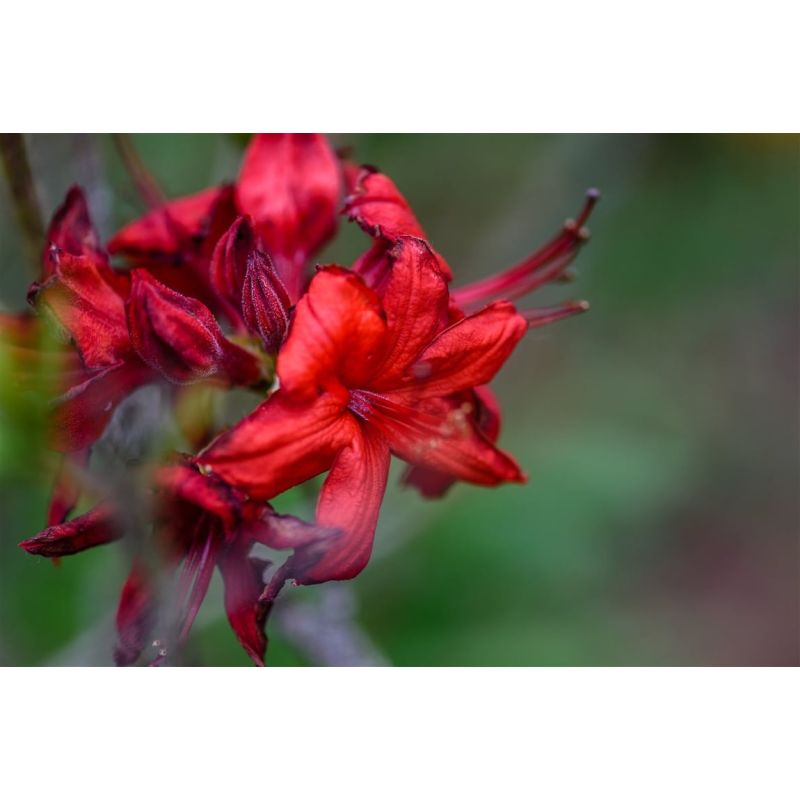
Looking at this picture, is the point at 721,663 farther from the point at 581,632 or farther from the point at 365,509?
the point at 365,509

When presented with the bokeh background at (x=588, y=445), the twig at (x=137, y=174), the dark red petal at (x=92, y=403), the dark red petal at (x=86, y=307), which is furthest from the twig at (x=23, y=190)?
the dark red petal at (x=92, y=403)

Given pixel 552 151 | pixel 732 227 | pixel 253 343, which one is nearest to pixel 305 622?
pixel 253 343

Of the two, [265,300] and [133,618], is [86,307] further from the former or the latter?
[133,618]

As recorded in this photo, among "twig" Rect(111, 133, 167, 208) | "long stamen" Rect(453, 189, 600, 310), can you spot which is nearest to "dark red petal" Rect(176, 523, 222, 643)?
"long stamen" Rect(453, 189, 600, 310)

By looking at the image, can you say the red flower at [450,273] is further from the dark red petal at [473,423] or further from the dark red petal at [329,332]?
the dark red petal at [329,332]

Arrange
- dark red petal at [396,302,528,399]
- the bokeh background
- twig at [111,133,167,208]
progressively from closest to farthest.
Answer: dark red petal at [396,302,528,399] < twig at [111,133,167,208] < the bokeh background

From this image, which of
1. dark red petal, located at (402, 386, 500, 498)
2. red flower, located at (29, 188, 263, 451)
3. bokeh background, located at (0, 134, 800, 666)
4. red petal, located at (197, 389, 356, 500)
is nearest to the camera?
red petal, located at (197, 389, 356, 500)

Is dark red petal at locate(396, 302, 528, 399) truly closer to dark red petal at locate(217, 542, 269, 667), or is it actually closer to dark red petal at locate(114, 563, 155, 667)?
dark red petal at locate(217, 542, 269, 667)
